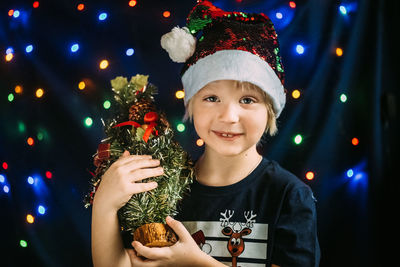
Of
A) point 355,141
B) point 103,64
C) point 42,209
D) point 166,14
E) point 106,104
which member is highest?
point 166,14

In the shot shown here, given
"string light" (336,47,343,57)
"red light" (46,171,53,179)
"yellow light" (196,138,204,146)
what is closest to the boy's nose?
"yellow light" (196,138,204,146)

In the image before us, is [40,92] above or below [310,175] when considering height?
above

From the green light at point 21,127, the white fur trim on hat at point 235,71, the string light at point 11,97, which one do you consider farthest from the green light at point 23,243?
the white fur trim on hat at point 235,71

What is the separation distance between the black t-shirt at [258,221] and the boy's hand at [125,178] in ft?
0.74

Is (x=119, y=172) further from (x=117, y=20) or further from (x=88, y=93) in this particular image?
(x=117, y=20)

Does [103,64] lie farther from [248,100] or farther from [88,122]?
[248,100]

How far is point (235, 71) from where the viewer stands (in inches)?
40.3

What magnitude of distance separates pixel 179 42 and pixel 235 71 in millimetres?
161

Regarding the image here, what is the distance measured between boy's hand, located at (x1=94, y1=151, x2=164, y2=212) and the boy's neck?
0.21 meters

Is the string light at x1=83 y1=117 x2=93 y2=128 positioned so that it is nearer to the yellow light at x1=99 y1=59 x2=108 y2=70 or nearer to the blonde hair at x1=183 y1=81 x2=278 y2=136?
the yellow light at x1=99 y1=59 x2=108 y2=70

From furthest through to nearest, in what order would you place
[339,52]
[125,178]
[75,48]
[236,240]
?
[75,48] → [339,52] → [236,240] → [125,178]

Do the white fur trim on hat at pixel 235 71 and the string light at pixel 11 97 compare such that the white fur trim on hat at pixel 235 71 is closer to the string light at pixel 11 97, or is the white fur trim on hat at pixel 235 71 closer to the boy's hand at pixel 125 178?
the boy's hand at pixel 125 178

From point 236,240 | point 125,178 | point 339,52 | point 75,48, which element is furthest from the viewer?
point 75,48

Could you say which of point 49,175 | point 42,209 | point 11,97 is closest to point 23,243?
point 42,209
